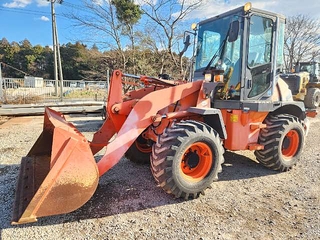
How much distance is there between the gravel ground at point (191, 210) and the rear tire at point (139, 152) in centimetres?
14

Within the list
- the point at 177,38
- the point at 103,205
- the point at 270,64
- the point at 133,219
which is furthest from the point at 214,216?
the point at 177,38

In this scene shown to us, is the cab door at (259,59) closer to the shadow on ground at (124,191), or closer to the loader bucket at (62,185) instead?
the shadow on ground at (124,191)

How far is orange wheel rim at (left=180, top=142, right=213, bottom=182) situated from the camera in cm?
334

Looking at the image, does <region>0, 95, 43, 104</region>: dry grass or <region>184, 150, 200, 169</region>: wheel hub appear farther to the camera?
<region>0, 95, 43, 104</region>: dry grass

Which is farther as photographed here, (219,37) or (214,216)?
(219,37)

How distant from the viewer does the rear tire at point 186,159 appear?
302 cm

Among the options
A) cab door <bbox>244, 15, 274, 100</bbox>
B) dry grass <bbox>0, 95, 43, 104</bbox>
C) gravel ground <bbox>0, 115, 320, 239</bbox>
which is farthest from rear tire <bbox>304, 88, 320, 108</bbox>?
dry grass <bbox>0, 95, 43, 104</bbox>

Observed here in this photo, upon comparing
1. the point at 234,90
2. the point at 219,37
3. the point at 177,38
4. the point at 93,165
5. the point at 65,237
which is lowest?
the point at 65,237

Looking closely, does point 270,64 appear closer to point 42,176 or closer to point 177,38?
point 42,176

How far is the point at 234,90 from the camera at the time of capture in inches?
159

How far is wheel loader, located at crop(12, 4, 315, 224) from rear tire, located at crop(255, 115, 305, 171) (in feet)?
0.05

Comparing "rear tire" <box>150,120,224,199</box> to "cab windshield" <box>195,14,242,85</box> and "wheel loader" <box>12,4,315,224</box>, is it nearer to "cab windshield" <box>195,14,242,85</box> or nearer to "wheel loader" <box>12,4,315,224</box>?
"wheel loader" <box>12,4,315,224</box>

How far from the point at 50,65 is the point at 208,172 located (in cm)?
3536

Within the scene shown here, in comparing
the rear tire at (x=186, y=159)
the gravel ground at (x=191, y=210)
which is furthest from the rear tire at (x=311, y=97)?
the rear tire at (x=186, y=159)
